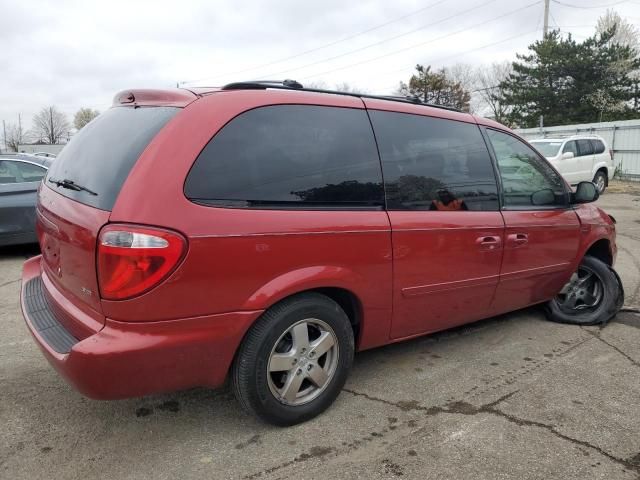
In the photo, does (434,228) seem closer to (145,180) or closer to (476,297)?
(476,297)

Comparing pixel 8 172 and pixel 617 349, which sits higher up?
pixel 8 172

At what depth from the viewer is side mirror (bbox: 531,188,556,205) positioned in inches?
154

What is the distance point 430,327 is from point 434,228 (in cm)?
70

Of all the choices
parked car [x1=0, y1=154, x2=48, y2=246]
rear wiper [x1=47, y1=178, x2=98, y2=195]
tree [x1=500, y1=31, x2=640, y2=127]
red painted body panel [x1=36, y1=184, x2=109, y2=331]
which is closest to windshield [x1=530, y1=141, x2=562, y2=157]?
parked car [x1=0, y1=154, x2=48, y2=246]

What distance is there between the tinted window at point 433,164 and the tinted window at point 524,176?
174mm

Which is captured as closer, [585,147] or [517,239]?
[517,239]

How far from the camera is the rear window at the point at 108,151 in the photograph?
2.37 m

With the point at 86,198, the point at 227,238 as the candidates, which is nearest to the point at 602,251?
the point at 227,238

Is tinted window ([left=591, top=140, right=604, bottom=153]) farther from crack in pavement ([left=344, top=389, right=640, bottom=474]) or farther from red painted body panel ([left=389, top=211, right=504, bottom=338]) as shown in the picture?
crack in pavement ([left=344, top=389, right=640, bottom=474])

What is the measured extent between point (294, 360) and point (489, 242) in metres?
1.63

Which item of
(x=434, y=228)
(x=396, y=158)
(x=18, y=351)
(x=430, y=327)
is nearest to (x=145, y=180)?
(x=396, y=158)

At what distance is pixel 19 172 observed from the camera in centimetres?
712

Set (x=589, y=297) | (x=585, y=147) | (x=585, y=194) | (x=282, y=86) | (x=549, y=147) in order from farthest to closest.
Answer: (x=585, y=147)
(x=549, y=147)
(x=589, y=297)
(x=585, y=194)
(x=282, y=86)

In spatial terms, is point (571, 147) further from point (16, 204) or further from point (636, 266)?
point (16, 204)
